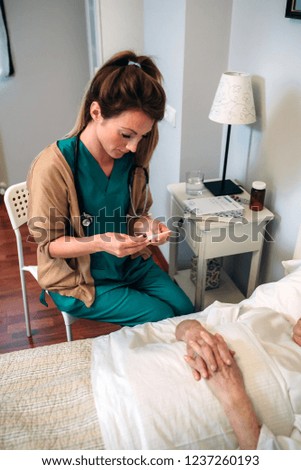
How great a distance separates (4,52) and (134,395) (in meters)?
2.67

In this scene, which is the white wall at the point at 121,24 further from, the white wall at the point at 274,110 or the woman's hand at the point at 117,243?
the woman's hand at the point at 117,243

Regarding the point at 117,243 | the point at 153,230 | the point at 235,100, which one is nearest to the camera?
the point at 117,243

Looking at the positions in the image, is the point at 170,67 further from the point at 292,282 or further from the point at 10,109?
the point at 10,109

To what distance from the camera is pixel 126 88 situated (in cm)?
120

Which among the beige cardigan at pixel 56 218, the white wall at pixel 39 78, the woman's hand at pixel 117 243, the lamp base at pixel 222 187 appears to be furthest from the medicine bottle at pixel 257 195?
the white wall at pixel 39 78

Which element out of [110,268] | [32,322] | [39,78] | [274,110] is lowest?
[32,322]

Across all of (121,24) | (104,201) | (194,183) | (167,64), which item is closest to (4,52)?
(121,24)

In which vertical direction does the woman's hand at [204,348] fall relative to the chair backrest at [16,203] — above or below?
below

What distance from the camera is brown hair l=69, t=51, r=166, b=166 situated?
1206 millimetres

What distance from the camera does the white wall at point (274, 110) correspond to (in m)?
1.52

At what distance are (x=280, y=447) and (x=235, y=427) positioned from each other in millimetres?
103

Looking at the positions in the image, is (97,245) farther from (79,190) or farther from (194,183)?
(194,183)

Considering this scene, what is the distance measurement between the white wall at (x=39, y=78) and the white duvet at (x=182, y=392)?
7.91 ft

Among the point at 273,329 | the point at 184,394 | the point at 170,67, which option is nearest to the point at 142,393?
the point at 184,394
